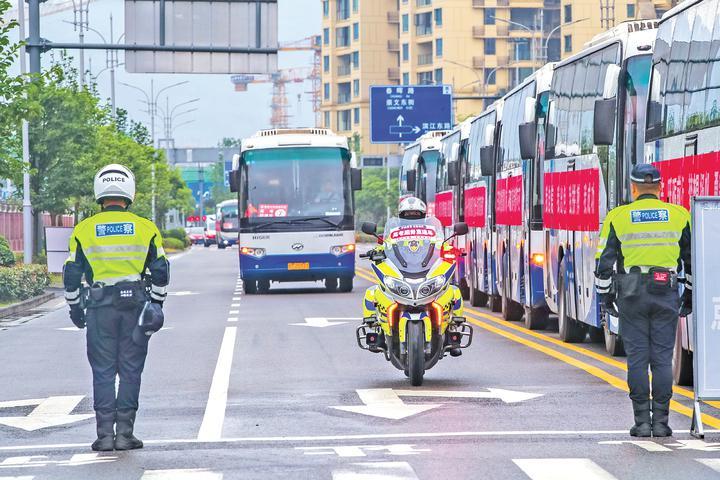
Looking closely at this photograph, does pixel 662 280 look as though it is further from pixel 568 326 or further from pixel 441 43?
pixel 441 43

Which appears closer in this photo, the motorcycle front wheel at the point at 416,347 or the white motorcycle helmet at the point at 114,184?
the white motorcycle helmet at the point at 114,184

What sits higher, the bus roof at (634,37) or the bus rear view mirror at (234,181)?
the bus roof at (634,37)

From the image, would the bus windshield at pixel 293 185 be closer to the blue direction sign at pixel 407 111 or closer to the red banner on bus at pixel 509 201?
the red banner on bus at pixel 509 201

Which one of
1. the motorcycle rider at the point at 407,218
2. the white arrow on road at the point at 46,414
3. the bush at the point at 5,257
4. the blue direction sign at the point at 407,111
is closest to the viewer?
the white arrow on road at the point at 46,414

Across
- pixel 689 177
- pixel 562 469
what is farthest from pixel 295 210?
pixel 562 469

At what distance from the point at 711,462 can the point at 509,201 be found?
1651cm

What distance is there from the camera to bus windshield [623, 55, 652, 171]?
58.5 feet

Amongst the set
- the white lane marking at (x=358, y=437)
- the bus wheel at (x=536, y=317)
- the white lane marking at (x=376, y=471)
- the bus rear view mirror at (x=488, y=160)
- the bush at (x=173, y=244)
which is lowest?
the bush at (x=173, y=244)

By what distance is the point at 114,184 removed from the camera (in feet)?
39.2

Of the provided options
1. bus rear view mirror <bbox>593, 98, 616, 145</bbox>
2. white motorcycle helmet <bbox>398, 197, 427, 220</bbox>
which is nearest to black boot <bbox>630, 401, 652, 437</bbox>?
white motorcycle helmet <bbox>398, 197, 427, 220</bbox>

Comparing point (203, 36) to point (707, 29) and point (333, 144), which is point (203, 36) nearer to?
point (333, 144)

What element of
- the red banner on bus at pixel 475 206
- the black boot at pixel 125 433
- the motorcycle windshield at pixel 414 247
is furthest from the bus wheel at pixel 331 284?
the black boot at pixel 125 433

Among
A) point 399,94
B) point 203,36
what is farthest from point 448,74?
point 203,36

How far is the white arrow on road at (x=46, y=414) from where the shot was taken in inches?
524
